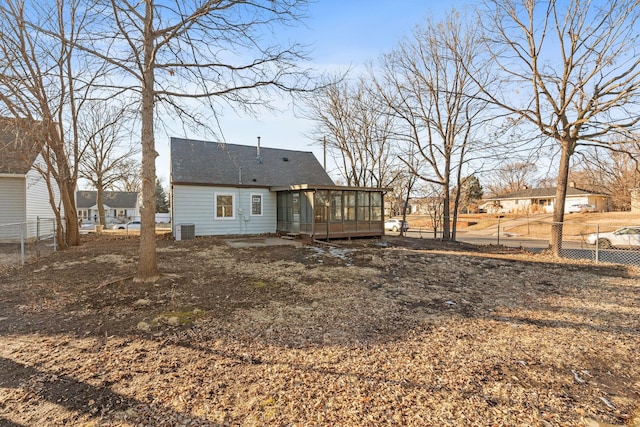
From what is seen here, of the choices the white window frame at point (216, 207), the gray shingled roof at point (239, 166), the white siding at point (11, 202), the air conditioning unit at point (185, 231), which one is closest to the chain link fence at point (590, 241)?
the gray shingled roof at point (239, 166)

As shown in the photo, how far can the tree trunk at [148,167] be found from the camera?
616 cm

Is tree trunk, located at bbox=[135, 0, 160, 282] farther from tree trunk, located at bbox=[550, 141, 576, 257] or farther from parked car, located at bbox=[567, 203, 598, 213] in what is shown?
parked car, located at bbox=[567, 203, 598, 213]

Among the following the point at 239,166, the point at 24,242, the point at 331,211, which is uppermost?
the point at 239,166

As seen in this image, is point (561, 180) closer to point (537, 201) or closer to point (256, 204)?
point (256, 204)

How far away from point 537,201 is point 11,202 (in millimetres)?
51707

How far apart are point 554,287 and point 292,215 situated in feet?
33.5

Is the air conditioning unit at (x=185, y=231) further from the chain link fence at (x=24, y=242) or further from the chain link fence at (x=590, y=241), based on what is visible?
the chain link fence at (x=590, y=241)

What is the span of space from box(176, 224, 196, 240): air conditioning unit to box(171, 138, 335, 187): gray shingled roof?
6.08 ft

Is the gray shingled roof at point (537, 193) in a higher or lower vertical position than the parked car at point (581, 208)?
higher

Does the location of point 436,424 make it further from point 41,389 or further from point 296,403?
point 41,389

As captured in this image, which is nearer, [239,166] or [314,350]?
[314,350]

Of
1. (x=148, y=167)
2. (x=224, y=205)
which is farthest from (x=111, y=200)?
(x=148, y=167)

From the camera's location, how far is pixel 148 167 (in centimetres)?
619

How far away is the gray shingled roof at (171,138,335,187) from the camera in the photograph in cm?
1471
